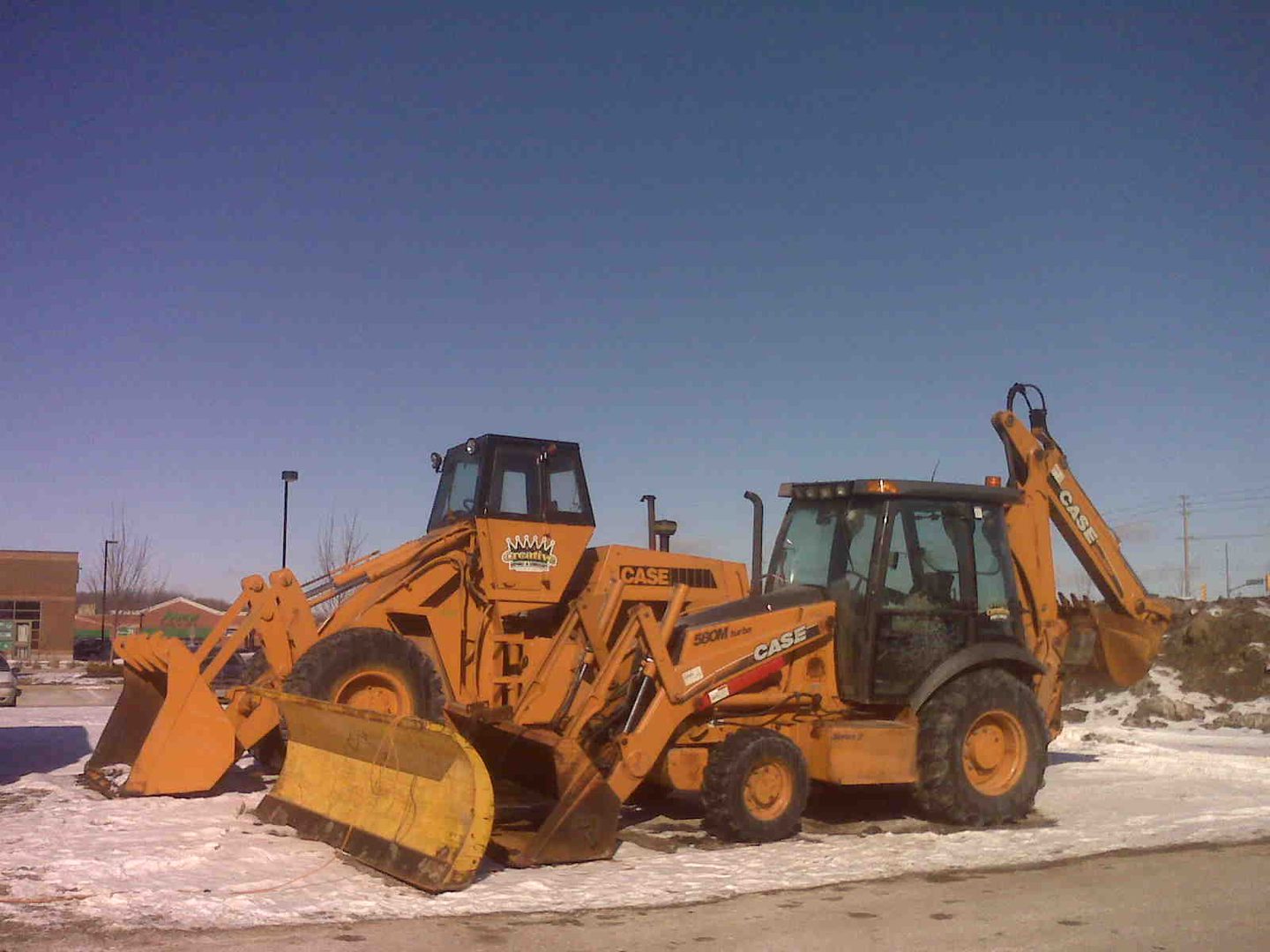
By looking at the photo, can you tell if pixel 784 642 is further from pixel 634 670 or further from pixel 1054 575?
pixel 1054 575

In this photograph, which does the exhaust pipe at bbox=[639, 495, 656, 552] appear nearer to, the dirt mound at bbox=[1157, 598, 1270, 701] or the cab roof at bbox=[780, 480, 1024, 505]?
the cab roof at bbox=[780, 480, 1024, 505]

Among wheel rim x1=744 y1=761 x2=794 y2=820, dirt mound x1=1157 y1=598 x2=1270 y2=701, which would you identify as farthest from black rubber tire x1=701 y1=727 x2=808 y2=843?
dirt mound x1=1157 y1=598 x2=1270 y2=701

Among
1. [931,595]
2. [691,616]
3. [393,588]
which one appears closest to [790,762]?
[691,616]

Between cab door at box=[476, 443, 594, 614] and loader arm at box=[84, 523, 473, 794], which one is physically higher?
cab door at box=[476, 443, 594, 614]

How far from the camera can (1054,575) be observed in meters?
12.3

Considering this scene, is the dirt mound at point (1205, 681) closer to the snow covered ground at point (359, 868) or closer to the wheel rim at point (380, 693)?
the snow covered ground at point (359, 868)

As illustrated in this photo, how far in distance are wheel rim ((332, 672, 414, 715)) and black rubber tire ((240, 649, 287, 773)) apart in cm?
106

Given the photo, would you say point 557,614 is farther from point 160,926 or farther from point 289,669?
point 160,926

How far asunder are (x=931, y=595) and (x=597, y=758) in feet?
11.3

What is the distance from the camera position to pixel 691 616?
10.2 m

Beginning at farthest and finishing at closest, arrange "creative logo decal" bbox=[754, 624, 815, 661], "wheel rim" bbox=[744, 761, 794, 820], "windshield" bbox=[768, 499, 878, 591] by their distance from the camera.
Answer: "windshield" bbox=[768, 499, 878, 591]
"creative logo decal" bbox=[754, 624, 815, 661]
"wheel rim" bbox=[744, 761, 794, 820]

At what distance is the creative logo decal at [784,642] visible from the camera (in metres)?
9.98

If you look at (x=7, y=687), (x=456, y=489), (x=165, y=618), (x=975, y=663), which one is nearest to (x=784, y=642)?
(x=975, y=663)

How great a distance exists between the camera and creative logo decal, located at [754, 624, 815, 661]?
32.8 ft
